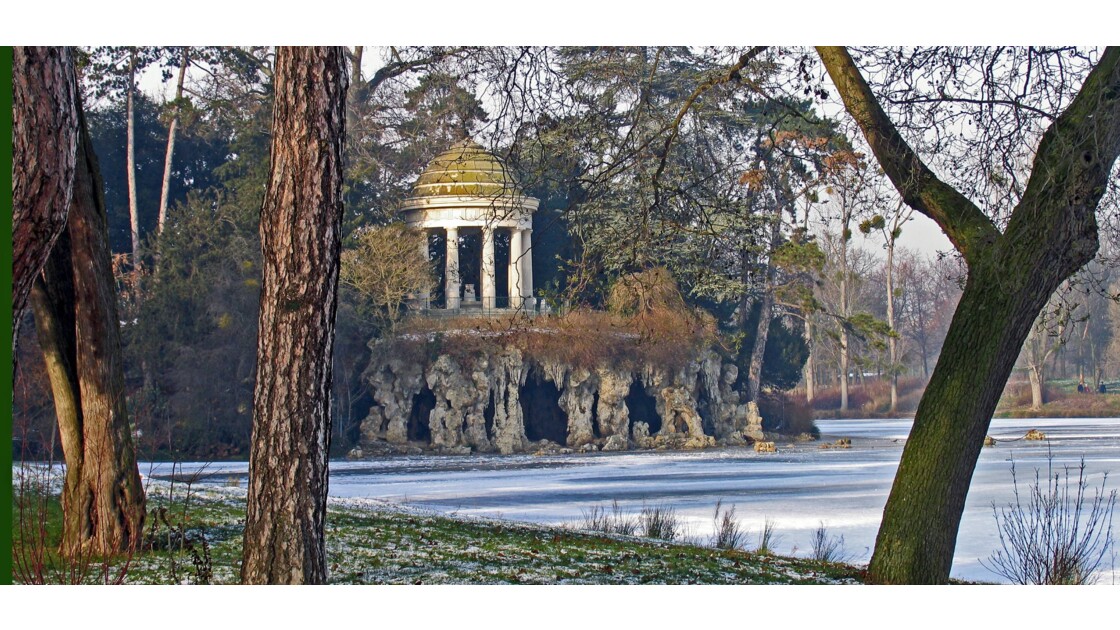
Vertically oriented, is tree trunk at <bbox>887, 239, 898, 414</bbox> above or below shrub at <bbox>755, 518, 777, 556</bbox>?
above

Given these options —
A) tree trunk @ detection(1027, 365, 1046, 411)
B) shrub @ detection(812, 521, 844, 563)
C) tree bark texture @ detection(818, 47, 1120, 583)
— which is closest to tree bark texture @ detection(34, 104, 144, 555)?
tree bark texture @ detection(818, 47, 1120, 583)

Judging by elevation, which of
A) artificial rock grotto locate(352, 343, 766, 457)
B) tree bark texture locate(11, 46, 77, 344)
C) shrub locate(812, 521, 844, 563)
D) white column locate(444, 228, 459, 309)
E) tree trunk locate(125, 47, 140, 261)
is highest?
tree trunk locate(125, 47, 140, 261)

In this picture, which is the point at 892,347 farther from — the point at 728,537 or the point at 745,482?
the point at 728,537

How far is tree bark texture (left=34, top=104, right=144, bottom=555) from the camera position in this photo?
6.86m

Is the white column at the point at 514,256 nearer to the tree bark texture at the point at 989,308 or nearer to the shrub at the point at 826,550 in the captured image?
the shrub at the point at 826,550

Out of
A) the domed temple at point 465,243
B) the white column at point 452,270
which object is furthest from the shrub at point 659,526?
the domed temple at point 465,243

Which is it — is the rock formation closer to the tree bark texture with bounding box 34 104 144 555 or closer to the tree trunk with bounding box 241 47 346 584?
the tree bark texture with bounding box 34 104 144 555

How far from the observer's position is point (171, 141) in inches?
825

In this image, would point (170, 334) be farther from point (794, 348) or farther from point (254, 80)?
point (794, 348)

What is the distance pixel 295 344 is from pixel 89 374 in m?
2.85

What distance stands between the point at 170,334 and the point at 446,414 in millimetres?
5353

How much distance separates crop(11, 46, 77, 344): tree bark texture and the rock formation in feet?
54.5

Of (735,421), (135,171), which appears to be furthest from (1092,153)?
(135,171)

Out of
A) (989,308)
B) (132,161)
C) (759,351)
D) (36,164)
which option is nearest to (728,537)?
(989,308)
